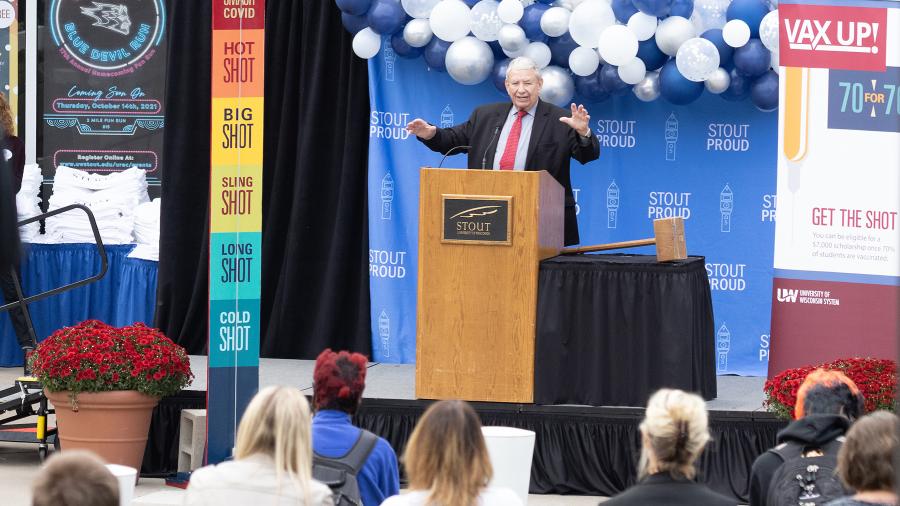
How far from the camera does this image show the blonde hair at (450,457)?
11.2ft

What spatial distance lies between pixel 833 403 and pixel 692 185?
16.7 ft

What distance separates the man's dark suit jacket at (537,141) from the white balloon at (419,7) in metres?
1.31

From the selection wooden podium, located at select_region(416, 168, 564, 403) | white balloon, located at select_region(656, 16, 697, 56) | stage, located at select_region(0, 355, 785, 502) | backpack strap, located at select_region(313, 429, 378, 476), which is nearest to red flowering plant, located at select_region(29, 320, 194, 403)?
stage, located at select_region(0, 355, 785, 502)

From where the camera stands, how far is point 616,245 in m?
6.86

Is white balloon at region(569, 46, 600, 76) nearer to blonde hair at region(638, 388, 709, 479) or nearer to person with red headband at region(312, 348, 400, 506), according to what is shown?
person with red headband at region(312, 348, 400, 506)

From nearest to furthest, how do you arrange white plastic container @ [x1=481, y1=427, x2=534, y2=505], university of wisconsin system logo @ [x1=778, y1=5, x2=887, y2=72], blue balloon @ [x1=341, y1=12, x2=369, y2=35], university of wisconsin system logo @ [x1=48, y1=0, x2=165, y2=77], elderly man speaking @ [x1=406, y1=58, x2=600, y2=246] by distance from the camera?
white plastic container @ [x1=481, y1=427, x2=534, y2=505] → university of wisconsin system logo @ [x1=778, y1=5, x2=887, y2=72] → elderly man speaking @ [x1=406, y1=58, x2=600, y2=246] → blue balloon @ [x1=341, y1=12, x2=369, y2=35] → university of wisconsin system logo @ [x1=48, y1=0, x2=165, y2=77]

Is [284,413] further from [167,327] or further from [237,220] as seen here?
[167,327]

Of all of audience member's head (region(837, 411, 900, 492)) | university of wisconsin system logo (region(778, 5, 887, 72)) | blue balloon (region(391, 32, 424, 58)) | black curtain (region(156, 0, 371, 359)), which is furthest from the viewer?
black curtain (region(156, 0, 371, 359))

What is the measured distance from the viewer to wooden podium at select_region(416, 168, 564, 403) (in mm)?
6398

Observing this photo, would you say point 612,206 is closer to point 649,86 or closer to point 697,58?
point 649,86

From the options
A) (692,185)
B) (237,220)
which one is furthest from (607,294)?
(692,185)

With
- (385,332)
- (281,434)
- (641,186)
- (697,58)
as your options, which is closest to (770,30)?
(697,58)

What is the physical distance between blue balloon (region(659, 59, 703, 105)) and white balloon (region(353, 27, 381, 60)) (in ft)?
6.19

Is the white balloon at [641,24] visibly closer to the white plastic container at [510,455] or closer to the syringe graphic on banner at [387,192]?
the syringe graphic on banner at [387,192]
